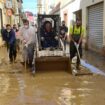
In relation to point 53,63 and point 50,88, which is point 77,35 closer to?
point 53,63

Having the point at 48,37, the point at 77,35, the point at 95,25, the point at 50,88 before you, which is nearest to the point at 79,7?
the point at 95,25

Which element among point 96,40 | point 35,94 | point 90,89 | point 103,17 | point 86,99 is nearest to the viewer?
point 86,99

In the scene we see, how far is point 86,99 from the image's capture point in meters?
8.56

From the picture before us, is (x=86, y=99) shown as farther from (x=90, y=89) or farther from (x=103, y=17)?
(x=103, y=17)

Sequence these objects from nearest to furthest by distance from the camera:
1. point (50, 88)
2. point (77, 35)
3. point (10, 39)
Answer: point (50, 88) → point (77, 35) → point (10, 39)

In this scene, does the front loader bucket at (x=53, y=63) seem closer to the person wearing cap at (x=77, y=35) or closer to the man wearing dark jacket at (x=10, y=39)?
the person wearing cap at (x=77, y=35)

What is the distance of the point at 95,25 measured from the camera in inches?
862

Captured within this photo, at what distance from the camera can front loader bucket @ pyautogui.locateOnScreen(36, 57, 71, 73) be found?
1281 cm

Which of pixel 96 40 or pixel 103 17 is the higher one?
pixel 103 17

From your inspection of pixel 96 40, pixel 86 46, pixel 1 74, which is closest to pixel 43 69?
pixel 1 74

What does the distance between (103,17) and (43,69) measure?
→ 7.66 metres

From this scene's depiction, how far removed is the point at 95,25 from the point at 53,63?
945cm

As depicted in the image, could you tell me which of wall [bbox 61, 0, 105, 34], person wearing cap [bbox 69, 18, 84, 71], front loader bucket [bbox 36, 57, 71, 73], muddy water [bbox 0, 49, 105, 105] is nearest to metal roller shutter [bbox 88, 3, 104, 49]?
wall [bbox 61, 0, 105, 34]

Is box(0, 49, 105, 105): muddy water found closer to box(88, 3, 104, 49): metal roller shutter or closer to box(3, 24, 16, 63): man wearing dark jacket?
box(3, 24, 16, 63): man wearing dark jacket
